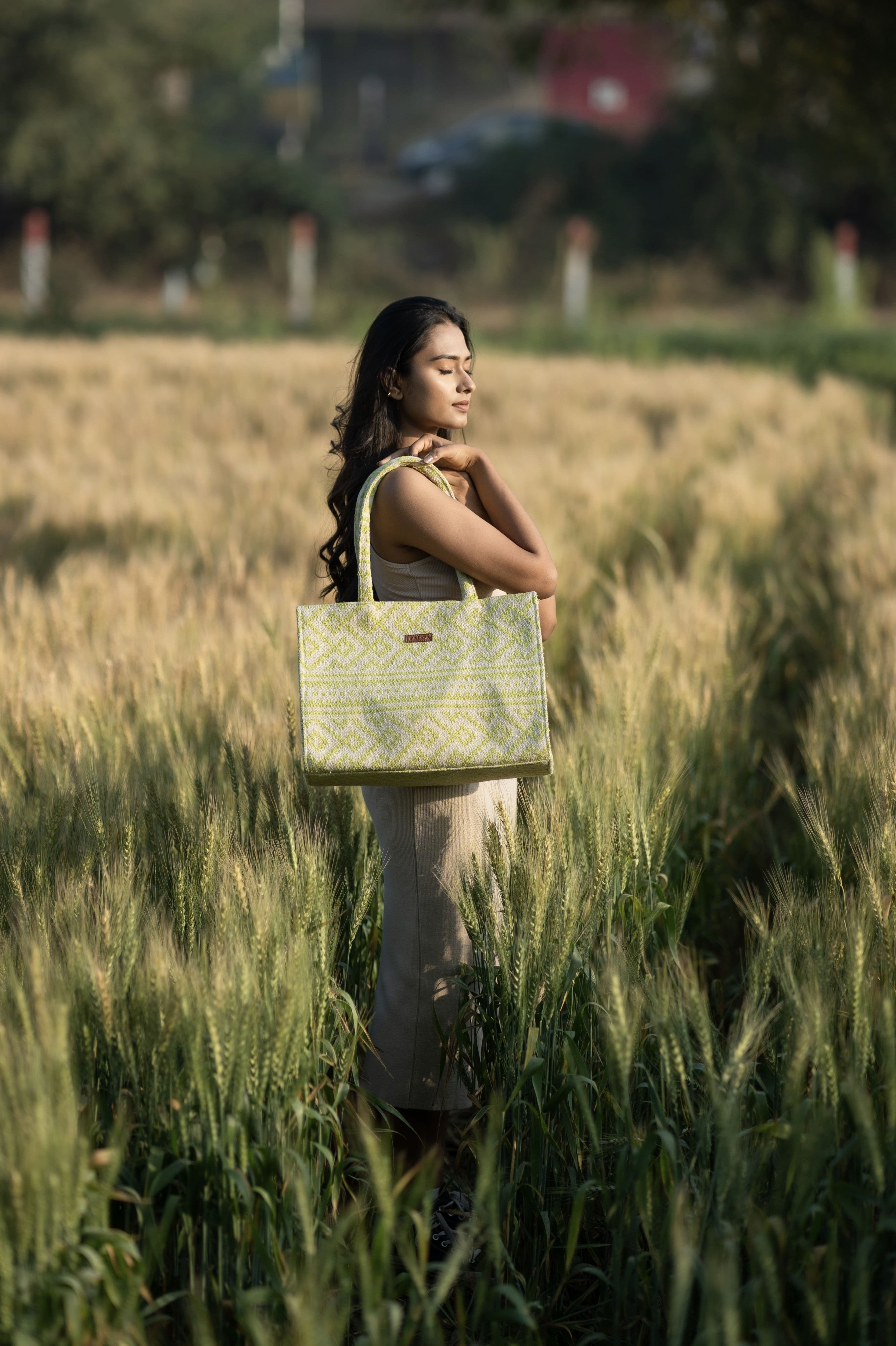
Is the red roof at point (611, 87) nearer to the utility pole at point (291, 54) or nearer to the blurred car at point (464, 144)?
the blurred car at point (464, 144)

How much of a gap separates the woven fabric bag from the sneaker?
604mm

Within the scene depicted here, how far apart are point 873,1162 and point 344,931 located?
1009 mm

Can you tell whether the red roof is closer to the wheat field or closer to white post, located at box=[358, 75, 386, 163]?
white post, located at box=[358, 75, 386, 163]

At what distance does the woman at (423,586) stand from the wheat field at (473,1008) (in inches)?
2.3

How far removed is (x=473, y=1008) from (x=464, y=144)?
31.1 m

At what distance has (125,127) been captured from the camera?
22266 millimetres

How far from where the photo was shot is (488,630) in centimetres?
169

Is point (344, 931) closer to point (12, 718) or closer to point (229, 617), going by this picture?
point (12, 718)

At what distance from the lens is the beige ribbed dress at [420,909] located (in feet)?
6.01

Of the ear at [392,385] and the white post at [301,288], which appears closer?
the ear at [392,385]

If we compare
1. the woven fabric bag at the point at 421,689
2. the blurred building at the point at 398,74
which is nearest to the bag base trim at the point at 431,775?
the woven fabric bag at the point at 421,689

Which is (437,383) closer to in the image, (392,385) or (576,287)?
Answer: (392,385)

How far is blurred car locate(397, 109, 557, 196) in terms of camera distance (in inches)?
1061

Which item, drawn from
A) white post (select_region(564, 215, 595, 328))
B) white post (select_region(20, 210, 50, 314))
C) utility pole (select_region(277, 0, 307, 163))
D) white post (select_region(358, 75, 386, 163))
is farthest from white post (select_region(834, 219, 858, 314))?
white post (select_region(358, 75, 386, 163))
